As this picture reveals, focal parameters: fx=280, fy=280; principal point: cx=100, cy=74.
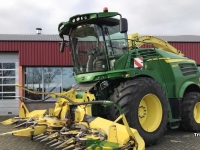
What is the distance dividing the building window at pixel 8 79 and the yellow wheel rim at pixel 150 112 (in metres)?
9.97

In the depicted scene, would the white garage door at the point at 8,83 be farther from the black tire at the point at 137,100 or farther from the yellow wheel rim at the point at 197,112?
the black tire at the point at 137,100

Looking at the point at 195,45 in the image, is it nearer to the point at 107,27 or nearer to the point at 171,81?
the point at 171,81

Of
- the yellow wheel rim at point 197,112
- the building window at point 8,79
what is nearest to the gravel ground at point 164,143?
the yellow wheel rim at point 197,112

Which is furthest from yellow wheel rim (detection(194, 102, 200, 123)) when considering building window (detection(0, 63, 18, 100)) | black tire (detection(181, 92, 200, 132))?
building window (detection(0, 63, 18, 100))

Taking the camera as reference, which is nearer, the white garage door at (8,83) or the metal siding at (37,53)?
the metal siding at (37,53)

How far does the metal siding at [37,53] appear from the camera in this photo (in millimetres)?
14195

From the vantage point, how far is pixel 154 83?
20.7 ft

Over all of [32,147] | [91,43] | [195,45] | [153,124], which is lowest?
[32,147]

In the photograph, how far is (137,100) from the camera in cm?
580

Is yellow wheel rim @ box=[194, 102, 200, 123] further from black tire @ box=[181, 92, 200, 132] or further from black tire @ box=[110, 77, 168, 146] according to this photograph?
black tire @ box=[110, 77, 168, 146]

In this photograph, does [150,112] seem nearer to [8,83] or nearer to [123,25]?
[123,25]

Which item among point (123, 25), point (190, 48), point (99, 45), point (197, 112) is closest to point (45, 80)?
point (190, 48)

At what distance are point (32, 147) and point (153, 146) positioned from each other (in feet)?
8.66

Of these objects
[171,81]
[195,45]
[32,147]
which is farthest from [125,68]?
[195,45]
